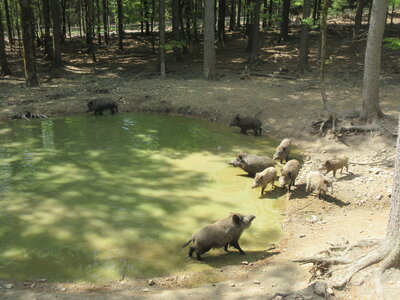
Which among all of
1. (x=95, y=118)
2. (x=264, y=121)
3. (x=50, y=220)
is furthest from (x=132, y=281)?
(x=95, y=118)

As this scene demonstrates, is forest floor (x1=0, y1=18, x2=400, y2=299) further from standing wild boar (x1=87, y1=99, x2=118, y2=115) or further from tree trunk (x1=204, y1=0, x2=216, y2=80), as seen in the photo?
standing wild boar (x1=87, y1=99, x2=118, y2=115)

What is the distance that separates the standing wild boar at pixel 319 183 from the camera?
9.16 metres

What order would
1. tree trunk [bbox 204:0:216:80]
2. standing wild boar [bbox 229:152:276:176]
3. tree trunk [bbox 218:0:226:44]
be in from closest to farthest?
standing wild boar [bbox 229:152:276:176]
tree trunk [bbox 204:0:216:80]
tree trunk [bbox 218:0:226:44]

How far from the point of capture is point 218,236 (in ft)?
23.1

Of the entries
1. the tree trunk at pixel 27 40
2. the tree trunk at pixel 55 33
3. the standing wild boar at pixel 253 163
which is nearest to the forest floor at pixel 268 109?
the tree trunk at pixel 55 33

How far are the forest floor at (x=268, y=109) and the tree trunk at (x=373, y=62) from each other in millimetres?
631

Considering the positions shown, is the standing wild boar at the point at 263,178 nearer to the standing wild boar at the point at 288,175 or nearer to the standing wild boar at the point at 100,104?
the standing wild boar at the point at 288,175

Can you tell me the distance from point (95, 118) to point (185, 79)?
6.86 meters

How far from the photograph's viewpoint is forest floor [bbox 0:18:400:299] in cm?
617

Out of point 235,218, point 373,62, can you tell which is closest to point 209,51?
point 373,62

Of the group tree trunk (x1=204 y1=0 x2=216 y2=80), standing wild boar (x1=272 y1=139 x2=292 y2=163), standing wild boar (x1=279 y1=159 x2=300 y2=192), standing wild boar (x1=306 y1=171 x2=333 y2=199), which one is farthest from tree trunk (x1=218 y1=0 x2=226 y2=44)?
standing wild boar (x1=306 y1=171 x2=333 y2=199)

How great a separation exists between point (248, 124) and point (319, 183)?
524 centimetres

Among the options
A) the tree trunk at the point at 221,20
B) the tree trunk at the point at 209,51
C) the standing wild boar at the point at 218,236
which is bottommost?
the standing wild boar at the point at 218,236

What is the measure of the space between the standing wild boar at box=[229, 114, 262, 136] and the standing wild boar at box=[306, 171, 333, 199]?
467 centimetres
